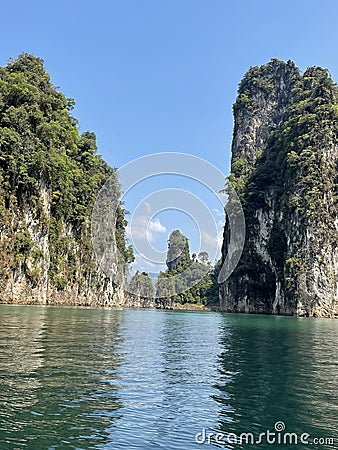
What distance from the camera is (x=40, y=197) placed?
41156 mm

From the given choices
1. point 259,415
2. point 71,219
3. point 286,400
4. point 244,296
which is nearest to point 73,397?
point 259,415

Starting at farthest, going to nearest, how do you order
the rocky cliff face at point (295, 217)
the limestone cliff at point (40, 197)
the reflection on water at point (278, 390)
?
the rocky cliff face at point (295, 217) < the limestone cliff at point (40, 197) < the reflection on water at point (278, 390)

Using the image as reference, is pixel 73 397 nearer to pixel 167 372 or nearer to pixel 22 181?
pixel 167 372

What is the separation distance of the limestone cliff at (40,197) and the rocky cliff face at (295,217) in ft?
70.9

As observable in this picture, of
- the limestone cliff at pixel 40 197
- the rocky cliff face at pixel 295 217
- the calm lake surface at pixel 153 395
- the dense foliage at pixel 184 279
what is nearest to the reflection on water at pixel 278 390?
the calm lake surface at pixel 153 395

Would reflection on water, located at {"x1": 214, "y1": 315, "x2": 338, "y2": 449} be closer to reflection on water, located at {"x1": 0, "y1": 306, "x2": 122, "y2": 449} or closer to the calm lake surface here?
the calm lake surface

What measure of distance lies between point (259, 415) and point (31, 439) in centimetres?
357

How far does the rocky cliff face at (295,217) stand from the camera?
49.8 m

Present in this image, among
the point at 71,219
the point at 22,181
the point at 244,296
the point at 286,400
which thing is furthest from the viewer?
the point at 244,296

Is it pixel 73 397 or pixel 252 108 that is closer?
pixel 73 397

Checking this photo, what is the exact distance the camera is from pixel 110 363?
1140 centimetres

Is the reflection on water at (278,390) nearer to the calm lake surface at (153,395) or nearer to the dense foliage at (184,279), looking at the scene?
the calm lake surface at (153,395)

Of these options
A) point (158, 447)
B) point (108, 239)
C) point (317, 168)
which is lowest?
point (158, 447)

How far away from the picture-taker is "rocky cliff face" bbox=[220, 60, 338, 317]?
49781 mm
